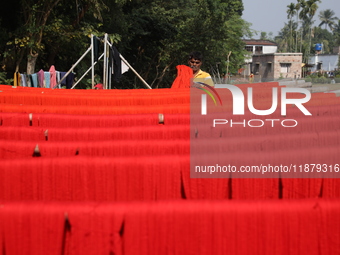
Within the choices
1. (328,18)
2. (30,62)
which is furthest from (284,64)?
(328,18)

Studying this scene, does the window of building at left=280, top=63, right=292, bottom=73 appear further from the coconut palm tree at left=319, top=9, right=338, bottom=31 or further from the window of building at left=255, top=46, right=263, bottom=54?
the coconut palm tree at left=319, top=9, right=338, bottom=31

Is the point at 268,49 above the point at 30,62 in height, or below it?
above

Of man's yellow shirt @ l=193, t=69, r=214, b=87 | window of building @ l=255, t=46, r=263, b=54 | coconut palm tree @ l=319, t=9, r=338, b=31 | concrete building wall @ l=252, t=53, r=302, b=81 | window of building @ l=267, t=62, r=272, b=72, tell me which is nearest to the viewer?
man's yellow shirt @ l=193, t=69, r=214, b=87

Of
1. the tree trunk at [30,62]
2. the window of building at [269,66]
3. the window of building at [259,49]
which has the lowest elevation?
the tree trunk at [30,62]

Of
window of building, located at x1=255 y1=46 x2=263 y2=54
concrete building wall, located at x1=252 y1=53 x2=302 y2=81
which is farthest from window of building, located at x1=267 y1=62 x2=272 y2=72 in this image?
window of building, located at x1=255 y1=46 x2=263 y2=54

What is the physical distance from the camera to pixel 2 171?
2.30 metres

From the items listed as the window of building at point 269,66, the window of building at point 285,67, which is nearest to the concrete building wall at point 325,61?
the window of building at point 269,66

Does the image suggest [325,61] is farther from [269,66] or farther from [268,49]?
[269,66]

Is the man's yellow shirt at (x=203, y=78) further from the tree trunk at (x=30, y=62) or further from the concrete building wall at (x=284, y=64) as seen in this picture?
the concrete building wall at (x=284, y=64)

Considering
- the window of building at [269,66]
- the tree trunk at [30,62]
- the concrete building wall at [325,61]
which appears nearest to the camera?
the tree trunk at [30,62]

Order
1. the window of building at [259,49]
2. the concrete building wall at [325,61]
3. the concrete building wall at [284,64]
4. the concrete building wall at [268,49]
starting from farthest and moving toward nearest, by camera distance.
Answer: the concrete building wall at [268,49] < the window of building at [259,49] < the concrete building wall at [325,61] < the concrete building wall at [284,64]

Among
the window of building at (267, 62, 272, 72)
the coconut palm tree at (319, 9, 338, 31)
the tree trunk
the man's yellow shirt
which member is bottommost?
the man's yellow shirt

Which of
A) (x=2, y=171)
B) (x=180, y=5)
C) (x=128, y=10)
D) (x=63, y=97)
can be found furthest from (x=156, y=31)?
(x=2, y=171)

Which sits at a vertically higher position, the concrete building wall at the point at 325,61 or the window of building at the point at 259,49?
the window of building at the point at 259,49
